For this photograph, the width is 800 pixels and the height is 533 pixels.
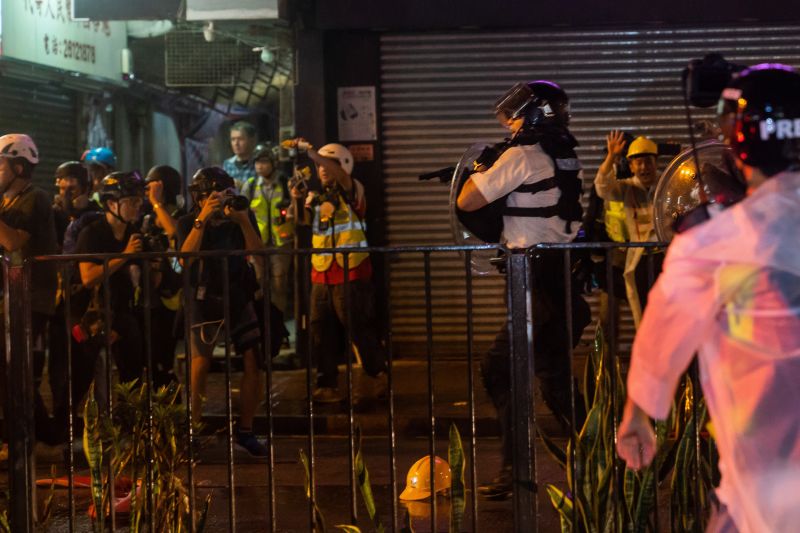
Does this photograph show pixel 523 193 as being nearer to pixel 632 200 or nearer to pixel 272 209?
pixel 632 200

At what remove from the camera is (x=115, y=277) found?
8336mm

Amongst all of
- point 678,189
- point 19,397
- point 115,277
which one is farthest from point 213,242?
point 678,189

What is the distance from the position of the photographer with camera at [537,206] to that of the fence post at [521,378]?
119 centimetres

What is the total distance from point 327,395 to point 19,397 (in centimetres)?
453

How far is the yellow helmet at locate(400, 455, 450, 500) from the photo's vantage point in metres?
6.33

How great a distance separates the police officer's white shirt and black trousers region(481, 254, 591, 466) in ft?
0.76

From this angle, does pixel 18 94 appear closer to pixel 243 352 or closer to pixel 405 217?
pixel 405 217

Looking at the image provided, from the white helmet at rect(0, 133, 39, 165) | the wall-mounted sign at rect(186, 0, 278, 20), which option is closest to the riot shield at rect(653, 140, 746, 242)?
the white helmet at rect(0, 133, 39, 165)

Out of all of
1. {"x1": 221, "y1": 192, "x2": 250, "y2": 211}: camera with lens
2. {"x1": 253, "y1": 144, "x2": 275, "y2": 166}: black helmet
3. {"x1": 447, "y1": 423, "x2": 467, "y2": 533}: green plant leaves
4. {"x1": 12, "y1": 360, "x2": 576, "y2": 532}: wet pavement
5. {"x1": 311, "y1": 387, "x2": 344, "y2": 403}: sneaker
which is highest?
{"x1": 253, "y1": 144, "x2": 275, "y2": 166}: black helmet

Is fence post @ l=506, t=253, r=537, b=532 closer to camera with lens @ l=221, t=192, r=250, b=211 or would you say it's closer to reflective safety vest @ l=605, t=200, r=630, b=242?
camera with lens @ l=221, t=192, r=250, b=211

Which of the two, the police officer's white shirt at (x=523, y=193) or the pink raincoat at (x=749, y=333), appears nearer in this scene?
the pink raincoat at (x=749, y=333)

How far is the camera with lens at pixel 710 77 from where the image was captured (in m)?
3.45

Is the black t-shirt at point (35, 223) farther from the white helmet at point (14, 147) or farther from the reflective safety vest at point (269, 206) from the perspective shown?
the reflective safety vest at point (269, 206)

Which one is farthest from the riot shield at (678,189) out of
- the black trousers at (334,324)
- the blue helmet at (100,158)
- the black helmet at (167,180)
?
the blue helmet at (100,158)
